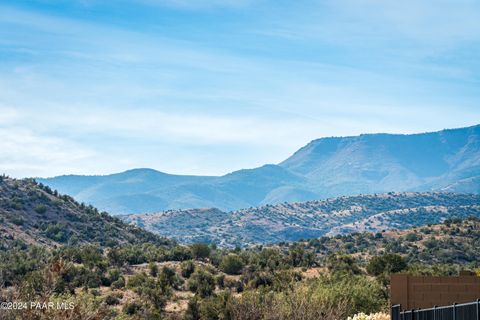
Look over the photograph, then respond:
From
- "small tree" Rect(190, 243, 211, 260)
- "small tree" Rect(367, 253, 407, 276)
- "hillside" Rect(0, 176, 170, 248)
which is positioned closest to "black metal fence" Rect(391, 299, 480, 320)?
"small tree" Rect(367, 253, 407, 276)

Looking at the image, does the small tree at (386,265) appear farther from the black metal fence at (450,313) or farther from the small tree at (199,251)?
the black metal fence at (450,313)

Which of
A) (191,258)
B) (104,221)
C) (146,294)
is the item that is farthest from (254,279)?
(104,221)

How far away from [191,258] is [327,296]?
33.5m

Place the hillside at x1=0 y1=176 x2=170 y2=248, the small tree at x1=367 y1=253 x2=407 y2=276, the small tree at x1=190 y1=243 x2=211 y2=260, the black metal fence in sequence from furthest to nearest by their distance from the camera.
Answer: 1. the hillside at x1=0 y1=176 x2=170 y2=248
2. the small tree at x1=190 y1=243 x2=211 y2=260
3. the small tree at x1=367 y1=253 x2=407 y2=276
4. the black metal fence

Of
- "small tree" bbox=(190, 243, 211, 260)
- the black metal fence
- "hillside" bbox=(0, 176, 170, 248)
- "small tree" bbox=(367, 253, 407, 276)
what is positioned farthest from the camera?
"hillside" bbox=(0, 176, 170, 248)

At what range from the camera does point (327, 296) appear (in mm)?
39188

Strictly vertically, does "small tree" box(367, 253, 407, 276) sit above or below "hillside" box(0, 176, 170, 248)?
below

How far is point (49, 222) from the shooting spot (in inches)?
3752

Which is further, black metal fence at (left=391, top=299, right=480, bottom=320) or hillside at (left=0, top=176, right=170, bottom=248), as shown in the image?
hillside at (left=0, top=176, right=170, bottom=248)

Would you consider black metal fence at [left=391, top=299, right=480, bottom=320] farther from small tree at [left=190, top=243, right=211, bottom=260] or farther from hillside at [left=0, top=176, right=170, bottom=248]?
hillside at [left=0, top=176, right=170, bottom=248]

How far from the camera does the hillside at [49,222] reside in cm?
8844

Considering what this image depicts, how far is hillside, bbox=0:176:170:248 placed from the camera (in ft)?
290

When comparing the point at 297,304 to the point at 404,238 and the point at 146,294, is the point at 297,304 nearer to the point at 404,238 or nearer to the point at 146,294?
the point at 146,294

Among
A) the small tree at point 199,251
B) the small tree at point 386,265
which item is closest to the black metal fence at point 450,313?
the small tree at point 386,265
